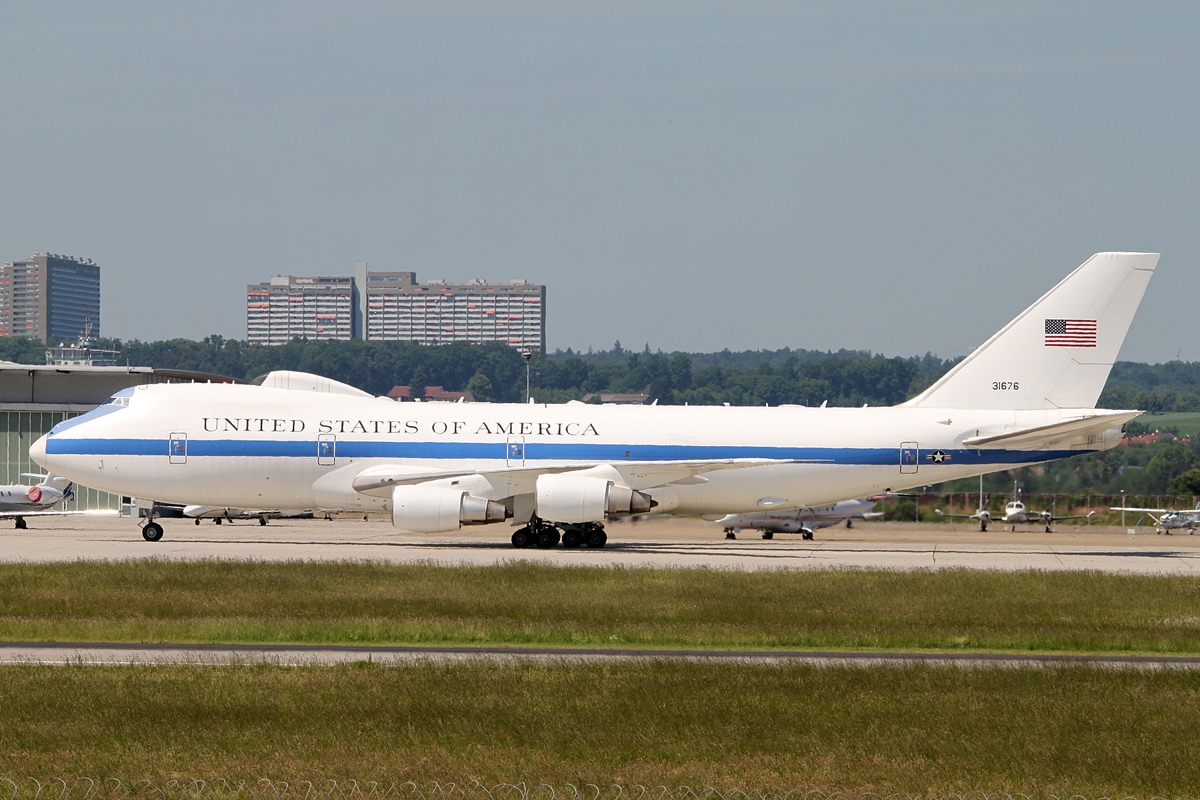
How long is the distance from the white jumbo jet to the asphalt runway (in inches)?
62.9

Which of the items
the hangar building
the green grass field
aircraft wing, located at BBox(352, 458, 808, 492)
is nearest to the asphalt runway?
aircraft wing, located at BBox(352, 458, 808, 492)

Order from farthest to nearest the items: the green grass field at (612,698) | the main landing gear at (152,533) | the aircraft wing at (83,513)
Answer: the aircraft wing at (83,513), the main landing gear at (152,533), the green grass field at (612,698)

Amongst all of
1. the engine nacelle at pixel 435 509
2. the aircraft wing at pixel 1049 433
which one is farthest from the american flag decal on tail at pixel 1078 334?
the engine nacelle at pixel 435 509

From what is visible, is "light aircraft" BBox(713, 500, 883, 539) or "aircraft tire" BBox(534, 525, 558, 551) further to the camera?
"light aircraft" BBox(713, 500, 883, 539)

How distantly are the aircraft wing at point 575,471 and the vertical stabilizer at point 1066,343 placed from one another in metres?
7.69

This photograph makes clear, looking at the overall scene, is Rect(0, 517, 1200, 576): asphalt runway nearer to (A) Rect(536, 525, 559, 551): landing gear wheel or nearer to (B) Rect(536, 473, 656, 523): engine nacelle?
(A) Rect(536, 525, 559, 551): landing gear wheel

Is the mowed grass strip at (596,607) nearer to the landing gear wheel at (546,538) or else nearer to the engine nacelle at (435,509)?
the engine nacelle at (435,509)

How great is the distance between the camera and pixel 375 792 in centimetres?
1310

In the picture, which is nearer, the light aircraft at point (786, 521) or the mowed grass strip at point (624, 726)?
the mowed grass strip at point (624, 726)

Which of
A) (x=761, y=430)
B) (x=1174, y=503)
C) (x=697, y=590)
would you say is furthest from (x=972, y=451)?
(x=1174, y=503)

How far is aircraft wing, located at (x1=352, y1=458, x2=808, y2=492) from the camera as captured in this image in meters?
44.7

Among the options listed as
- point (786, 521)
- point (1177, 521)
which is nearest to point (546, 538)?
point (786, 521)

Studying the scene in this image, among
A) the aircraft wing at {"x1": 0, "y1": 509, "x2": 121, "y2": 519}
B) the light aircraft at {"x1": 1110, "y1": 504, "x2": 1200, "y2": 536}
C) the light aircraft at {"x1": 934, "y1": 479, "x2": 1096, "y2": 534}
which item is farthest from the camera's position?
the light aircraft at {"x1": 1110, "y1": 504, "x2": 1200, "y2": 536}

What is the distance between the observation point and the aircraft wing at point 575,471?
4467 cm
